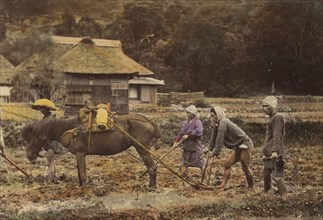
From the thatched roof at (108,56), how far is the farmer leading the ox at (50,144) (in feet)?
1.71

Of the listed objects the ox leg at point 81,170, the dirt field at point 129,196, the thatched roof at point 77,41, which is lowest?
the dirt field at point 129,196

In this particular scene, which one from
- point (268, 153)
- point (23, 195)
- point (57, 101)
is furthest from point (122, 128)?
point (268, 153)

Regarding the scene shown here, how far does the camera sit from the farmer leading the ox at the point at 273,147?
22.7 ft

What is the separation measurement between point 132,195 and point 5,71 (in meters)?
2.24

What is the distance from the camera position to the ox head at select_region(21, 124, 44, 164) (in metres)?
6.67

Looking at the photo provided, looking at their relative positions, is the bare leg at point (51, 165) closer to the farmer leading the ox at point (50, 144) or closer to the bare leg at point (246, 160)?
the farmer leading the ox at point (50, 144)

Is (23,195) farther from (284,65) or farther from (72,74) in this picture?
(284,65)

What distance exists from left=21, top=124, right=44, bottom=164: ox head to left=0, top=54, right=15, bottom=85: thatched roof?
640 mm

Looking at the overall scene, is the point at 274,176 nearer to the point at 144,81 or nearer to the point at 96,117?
the point at 144,81

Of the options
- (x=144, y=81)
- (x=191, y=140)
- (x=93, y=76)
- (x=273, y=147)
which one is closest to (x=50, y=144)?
(x=93, y=76)

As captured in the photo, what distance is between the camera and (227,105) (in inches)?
286

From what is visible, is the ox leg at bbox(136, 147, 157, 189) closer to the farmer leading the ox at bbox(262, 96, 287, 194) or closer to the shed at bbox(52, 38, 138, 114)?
the shed at bbox(52, 38, 138, 114)

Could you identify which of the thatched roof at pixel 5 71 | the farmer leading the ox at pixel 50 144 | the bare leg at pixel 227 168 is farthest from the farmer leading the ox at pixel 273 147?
the thatched roof at pixel 5 71

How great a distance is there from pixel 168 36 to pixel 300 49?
1.99m
